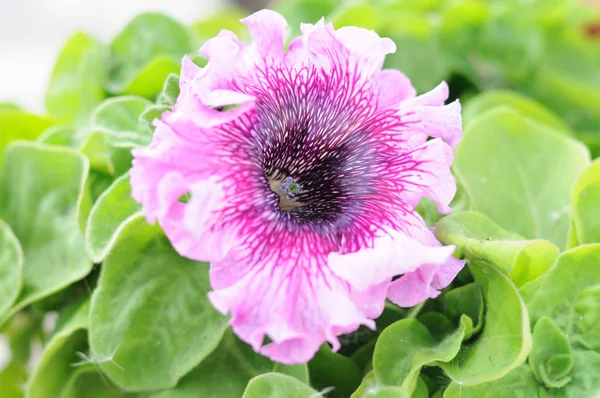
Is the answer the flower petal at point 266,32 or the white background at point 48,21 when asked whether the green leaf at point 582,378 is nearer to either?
the flower petal at point 266,32

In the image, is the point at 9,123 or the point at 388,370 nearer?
the point at 388,370

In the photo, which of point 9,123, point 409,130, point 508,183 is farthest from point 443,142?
point 9,123

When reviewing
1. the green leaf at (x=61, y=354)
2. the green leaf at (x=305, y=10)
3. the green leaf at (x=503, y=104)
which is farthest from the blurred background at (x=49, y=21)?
the green leaf at (x=61, y=354)

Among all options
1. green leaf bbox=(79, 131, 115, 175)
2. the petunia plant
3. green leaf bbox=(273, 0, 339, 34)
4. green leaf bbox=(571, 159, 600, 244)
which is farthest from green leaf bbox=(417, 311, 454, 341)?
green leaf bbox=(273, 0, 339, 34)

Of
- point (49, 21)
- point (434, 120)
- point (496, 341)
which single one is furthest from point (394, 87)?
point (49, 21)

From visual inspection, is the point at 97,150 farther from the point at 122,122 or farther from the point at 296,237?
the point at 296,237

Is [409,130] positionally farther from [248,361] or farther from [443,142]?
[248,361]

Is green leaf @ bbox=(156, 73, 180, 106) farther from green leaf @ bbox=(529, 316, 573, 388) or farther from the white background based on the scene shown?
the white background
